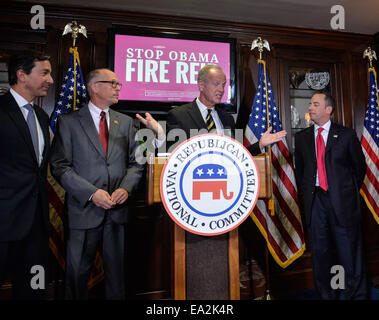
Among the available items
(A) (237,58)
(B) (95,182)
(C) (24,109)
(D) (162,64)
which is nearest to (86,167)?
(B) (95,182)

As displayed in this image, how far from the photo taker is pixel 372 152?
9.85ft

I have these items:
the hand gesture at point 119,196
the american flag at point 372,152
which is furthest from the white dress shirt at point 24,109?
the american flag at point 372,152

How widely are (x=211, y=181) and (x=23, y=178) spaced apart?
101 centimetres

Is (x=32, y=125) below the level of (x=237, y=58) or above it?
below

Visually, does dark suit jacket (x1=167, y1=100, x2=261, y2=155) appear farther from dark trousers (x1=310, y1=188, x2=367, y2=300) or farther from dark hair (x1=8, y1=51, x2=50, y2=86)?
dark trousers (x1=310, y1=188, x2=367, y2=300)

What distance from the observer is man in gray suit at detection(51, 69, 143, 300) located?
1592 mm

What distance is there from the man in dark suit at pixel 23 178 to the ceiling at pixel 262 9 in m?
1.46

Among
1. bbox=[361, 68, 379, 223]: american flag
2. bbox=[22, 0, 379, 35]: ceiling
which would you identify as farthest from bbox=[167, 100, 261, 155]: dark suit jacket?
bbox=[361, 68, 379, 223]: american flag

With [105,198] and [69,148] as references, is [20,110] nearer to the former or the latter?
[69,148]

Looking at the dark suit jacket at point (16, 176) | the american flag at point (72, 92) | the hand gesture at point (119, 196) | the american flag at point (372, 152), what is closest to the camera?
the dark suit jacket at point (16, 176)

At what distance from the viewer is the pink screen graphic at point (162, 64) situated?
8.95 ft

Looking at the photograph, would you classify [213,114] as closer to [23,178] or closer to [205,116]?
[205,116]

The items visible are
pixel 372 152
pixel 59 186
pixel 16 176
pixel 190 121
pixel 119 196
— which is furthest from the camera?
pixel 372 152

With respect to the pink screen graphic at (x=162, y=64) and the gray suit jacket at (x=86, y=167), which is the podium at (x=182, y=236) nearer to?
the gray suit jacket at (x=86, y=167)
